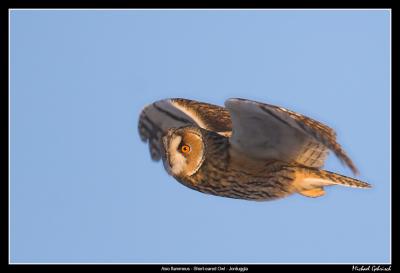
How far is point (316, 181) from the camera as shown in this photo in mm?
6383

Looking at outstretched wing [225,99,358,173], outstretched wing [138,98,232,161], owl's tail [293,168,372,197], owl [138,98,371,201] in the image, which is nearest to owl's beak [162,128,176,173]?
owl [138,98,371,201]

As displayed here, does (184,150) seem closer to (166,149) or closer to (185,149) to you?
(185,149)

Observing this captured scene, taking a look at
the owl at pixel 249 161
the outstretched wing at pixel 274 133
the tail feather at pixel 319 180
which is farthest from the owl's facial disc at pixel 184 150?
the tail feather at pixel 319 180

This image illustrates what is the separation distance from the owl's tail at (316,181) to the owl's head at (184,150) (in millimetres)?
950

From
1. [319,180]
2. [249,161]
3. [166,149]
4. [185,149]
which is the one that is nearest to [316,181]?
[319,180]

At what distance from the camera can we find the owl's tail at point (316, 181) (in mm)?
6336

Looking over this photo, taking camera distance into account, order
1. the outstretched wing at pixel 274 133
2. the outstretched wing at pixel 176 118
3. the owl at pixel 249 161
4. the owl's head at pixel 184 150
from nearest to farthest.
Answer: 1. the outstretched wing at pixel 274 133
2. the owl at pixel 249 161
3. the owl's head at pixel 184 150
4. the outstretched wing at pixel 176 118

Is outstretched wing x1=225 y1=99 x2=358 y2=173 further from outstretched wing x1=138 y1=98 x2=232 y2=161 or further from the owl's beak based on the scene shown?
outstretched wing x1=138 y1=98 x2=232 y2=161

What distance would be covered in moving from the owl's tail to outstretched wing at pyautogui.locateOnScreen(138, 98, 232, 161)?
98 centimetres

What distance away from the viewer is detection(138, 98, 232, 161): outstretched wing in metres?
7.16

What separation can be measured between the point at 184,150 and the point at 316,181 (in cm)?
129

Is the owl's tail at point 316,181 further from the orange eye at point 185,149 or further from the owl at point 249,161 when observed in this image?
the orange eye at point 185,149
